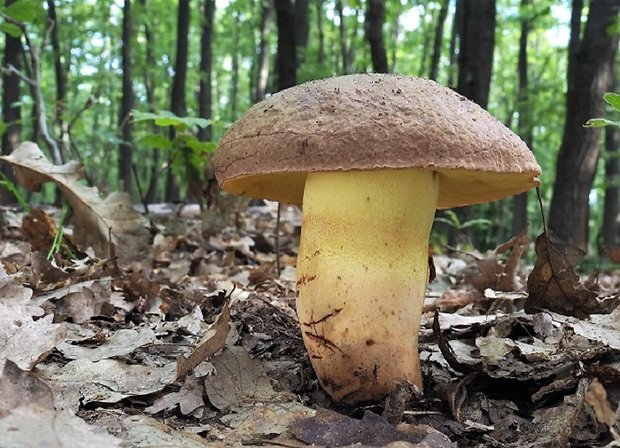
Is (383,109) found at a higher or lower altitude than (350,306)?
higher

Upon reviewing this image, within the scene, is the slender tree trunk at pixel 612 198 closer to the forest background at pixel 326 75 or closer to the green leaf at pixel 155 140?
the forest background at pixel 326 75

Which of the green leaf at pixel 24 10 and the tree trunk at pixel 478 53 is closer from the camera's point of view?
the green leaf at pixel 24 10

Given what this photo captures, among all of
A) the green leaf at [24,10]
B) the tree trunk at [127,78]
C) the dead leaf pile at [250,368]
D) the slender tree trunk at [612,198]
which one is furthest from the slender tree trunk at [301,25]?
the dead leaf pile at [250,368]

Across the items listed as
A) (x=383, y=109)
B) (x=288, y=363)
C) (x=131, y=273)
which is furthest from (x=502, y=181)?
(x=131, y=273)

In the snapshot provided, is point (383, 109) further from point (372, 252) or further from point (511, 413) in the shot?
point (511, 413)

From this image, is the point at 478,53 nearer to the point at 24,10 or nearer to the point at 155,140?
the point at 155,140

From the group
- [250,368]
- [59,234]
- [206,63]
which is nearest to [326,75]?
[206,63]

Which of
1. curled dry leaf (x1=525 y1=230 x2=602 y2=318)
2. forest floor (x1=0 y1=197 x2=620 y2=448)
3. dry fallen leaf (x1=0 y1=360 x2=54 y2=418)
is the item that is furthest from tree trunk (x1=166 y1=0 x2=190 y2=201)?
dry fallen leaf (x1=0 y1=360 x2=54 y2=418)
